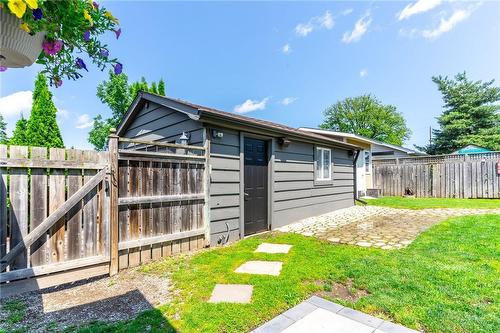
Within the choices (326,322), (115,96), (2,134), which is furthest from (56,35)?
(115,96)

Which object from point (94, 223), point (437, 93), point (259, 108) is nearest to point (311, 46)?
point (94, 223)

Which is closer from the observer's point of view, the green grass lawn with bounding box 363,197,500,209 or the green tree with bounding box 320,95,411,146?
the green grass lawn with bounding box 363,197,500,209

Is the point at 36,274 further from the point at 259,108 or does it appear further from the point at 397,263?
the point at 259,108

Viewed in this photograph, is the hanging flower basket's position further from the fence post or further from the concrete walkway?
the concrete walkway

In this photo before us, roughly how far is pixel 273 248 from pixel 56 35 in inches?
164

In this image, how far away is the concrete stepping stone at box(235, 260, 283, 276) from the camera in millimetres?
3367

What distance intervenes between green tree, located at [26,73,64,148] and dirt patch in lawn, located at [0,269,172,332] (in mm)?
→ 5683

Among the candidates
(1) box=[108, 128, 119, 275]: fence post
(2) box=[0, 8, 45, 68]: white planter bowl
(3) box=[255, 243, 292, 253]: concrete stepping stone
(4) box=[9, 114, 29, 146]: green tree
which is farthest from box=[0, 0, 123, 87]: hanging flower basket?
(4) box=[9, 114, 29, 146]: green tree

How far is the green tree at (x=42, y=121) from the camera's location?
696 cm

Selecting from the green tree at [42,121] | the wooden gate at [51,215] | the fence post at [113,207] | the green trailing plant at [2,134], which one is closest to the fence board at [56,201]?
the wooden gate at [51,215]

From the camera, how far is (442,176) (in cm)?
1239

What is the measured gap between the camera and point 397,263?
11.6 ft

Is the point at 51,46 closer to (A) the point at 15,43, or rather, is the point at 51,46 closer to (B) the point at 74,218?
(A) the point at 15,43

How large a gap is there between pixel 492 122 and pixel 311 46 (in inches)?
765
